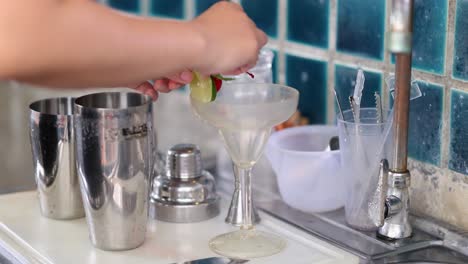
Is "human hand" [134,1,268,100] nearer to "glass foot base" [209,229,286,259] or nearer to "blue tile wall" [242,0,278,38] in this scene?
"glass foot base" [209,229,286,259]

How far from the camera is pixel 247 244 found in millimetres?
1208

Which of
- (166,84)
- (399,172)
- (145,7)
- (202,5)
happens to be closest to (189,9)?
(202,5)

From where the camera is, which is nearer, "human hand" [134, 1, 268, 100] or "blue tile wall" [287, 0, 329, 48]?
"human hand" [134, 1, 268, 100]

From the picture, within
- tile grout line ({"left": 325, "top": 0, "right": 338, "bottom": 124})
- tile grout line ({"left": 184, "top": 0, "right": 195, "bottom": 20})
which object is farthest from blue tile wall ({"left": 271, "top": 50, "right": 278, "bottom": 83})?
tile grout line ({"left": 184, "top": 0, "right": 195, "bottom": 20})

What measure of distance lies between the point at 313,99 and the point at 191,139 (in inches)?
13.0

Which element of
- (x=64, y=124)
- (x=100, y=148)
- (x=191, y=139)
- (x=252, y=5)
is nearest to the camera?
(x=100, y=148)

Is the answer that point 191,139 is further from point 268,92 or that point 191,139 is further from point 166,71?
point 166,71

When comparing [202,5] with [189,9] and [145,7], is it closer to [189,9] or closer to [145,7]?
[189,9]

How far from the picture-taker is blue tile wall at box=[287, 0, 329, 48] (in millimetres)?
1447

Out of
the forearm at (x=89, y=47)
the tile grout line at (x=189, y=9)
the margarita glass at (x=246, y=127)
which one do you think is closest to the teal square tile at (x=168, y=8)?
the tile grout line at (x=189, y=9)

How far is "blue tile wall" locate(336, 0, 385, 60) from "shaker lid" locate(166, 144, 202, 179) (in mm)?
281

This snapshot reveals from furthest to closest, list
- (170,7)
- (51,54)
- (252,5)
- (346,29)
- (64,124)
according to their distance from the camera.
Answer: (170,7) < (252,5) < (346,29) < (64,124) < (51,54)

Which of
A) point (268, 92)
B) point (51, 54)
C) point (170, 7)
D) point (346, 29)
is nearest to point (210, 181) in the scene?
point (268, 92)

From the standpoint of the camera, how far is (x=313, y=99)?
58.5 inches
